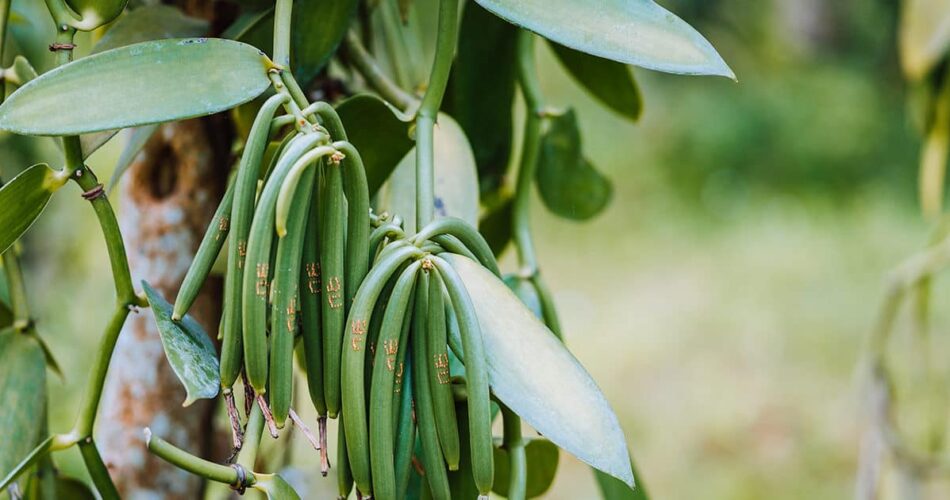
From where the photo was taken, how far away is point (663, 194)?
287cm

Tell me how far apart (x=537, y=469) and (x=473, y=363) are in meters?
0.23

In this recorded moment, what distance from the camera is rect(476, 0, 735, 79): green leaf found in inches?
14.0

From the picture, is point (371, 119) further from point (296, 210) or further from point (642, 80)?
point (642, 80)

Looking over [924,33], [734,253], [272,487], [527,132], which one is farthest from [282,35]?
[734,253]

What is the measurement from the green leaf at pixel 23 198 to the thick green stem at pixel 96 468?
8cm

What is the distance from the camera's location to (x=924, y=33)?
879 millimetres

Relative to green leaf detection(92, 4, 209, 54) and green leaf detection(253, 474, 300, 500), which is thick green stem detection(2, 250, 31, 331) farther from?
green leaf detection(253, 474, 300, 500)

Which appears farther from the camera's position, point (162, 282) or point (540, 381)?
point (162, 282)

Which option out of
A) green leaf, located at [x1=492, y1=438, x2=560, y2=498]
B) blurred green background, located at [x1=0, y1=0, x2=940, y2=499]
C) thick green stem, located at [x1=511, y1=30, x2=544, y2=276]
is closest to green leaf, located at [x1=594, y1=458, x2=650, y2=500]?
green leaf, located at [x1=492, y1=438, x2=560, y2=498]

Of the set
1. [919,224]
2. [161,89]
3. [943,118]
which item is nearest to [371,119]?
[161,89]

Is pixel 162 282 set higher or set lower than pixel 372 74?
lower

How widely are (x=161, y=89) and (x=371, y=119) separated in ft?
0.44

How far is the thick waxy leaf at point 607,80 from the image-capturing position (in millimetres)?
637

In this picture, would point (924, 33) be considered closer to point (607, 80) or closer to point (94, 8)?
point (607, 80)
